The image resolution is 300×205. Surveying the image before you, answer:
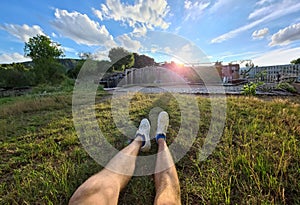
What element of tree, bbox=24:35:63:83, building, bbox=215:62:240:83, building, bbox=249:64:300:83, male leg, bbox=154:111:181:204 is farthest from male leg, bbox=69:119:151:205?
tree, bbox=24:35:63:83

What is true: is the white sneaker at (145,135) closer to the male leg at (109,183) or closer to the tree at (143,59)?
the male leg at (109,183)

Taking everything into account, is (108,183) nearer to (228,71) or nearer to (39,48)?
(228,71)

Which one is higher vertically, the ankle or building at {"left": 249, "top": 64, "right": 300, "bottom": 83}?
building at {"left": 249, "top": 64, "right": 300, "bottom": 83}

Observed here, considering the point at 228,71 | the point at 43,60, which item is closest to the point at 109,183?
the point at 228,71

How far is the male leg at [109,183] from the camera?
740 mm

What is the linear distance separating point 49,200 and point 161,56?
2826 mm

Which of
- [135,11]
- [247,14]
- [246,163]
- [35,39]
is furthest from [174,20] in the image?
[35,39]

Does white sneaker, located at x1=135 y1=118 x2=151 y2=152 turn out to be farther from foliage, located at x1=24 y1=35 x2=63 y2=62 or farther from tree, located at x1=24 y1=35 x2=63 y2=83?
foliage, located at x1=24 y1=35 x2=63 y2=62

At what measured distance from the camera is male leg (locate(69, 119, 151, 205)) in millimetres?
740

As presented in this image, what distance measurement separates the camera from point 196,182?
3.33ft

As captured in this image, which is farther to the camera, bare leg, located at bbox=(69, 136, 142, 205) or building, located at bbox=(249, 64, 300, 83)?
building, located at bbox=(249, 64, 300, 83)

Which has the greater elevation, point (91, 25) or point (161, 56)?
point (91, 25)

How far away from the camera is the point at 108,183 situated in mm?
865

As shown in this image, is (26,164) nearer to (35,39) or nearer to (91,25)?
(91,25)
